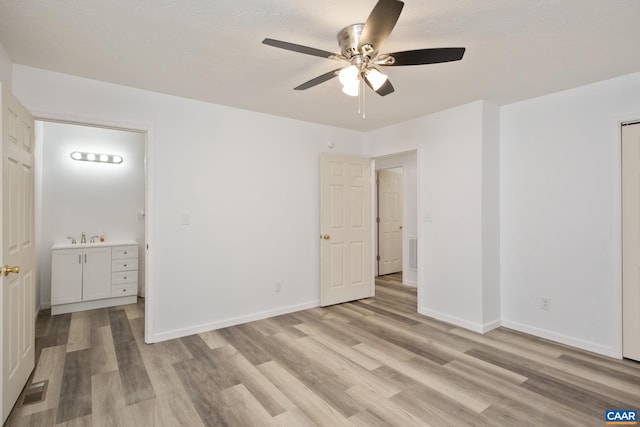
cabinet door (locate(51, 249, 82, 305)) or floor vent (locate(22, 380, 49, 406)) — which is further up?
cabinet door (locate(51, 249, 82, 305))

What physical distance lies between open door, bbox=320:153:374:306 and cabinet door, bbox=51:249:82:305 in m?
3.12

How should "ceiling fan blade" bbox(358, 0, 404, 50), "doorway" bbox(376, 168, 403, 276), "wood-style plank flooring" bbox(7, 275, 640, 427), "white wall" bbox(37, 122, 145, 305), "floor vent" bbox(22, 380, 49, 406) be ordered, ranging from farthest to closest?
"doorway" bbox(376, 168, 403, 276) < "white wall" bbox(37, 122, 145, 305) < "floor vent" bbox(22, 380, 49, 406) < "wood-style plank flooring" bbox(7, 275, 640, 427) < "ceiling fan blade" bbox(358, 0, 404, 50)

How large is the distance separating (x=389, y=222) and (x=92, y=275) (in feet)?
Answer: 16.3

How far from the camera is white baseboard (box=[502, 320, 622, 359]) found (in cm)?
286

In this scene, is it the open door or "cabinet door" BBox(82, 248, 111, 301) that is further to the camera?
the open door

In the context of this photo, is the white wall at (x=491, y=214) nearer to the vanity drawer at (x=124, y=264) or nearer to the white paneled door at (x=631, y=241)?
the white paneled door at (x=631, y=241)

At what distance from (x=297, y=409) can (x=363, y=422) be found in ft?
1.44

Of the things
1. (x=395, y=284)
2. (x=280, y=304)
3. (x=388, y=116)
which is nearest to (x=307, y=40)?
(x=388, y=116)

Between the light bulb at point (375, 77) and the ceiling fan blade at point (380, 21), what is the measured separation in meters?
0.21

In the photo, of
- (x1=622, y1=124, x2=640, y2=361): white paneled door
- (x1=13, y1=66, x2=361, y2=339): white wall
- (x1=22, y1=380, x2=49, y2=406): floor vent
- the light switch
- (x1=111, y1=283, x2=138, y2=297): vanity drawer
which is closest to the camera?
(x1=22, y1=380, x2=49, y2=406): floor vent

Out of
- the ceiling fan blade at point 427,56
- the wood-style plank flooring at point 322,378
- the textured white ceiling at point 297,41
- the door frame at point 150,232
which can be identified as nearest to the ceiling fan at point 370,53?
the ceiling fan blade at point 427,56

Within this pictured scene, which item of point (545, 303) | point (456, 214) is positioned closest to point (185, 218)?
point (456, 214)

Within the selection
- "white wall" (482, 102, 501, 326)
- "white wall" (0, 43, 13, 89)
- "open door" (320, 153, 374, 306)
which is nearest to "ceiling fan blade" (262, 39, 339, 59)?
"white wall" (0, 43, 13, 89)

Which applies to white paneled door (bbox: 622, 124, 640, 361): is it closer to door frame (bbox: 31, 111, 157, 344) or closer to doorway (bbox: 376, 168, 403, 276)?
doorway (bbox: 376, 168, 403, 276)
